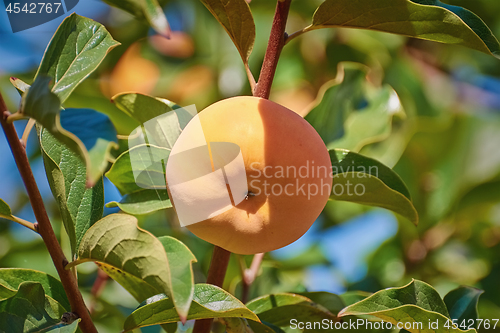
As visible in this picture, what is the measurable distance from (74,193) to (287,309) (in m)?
0.44

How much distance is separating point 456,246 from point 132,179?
3.95 feet

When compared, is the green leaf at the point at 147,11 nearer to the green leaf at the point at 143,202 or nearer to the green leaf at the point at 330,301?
the green leaf at the point at 143,202

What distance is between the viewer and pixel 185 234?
1.33 meters

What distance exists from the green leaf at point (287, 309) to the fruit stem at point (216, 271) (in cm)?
14

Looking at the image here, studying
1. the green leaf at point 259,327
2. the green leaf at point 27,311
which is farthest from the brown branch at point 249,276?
the green leaf at point 27,311

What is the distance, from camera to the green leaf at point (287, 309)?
0.83m

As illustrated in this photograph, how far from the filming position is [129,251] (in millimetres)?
534

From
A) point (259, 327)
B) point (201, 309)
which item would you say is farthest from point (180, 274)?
point (259, 327)

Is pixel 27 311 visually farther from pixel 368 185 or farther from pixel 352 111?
pixel 352 111

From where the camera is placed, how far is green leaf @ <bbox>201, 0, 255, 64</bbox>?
66 cm

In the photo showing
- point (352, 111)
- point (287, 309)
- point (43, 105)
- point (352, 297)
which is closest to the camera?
point (43, 105)

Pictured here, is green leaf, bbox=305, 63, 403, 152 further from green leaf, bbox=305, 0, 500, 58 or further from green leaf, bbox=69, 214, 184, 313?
green leaf, bbox=69, 214, 184, 313

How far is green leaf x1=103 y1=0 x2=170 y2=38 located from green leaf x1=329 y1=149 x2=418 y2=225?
1.27ft

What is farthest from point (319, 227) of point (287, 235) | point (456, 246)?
point (287, 235)
